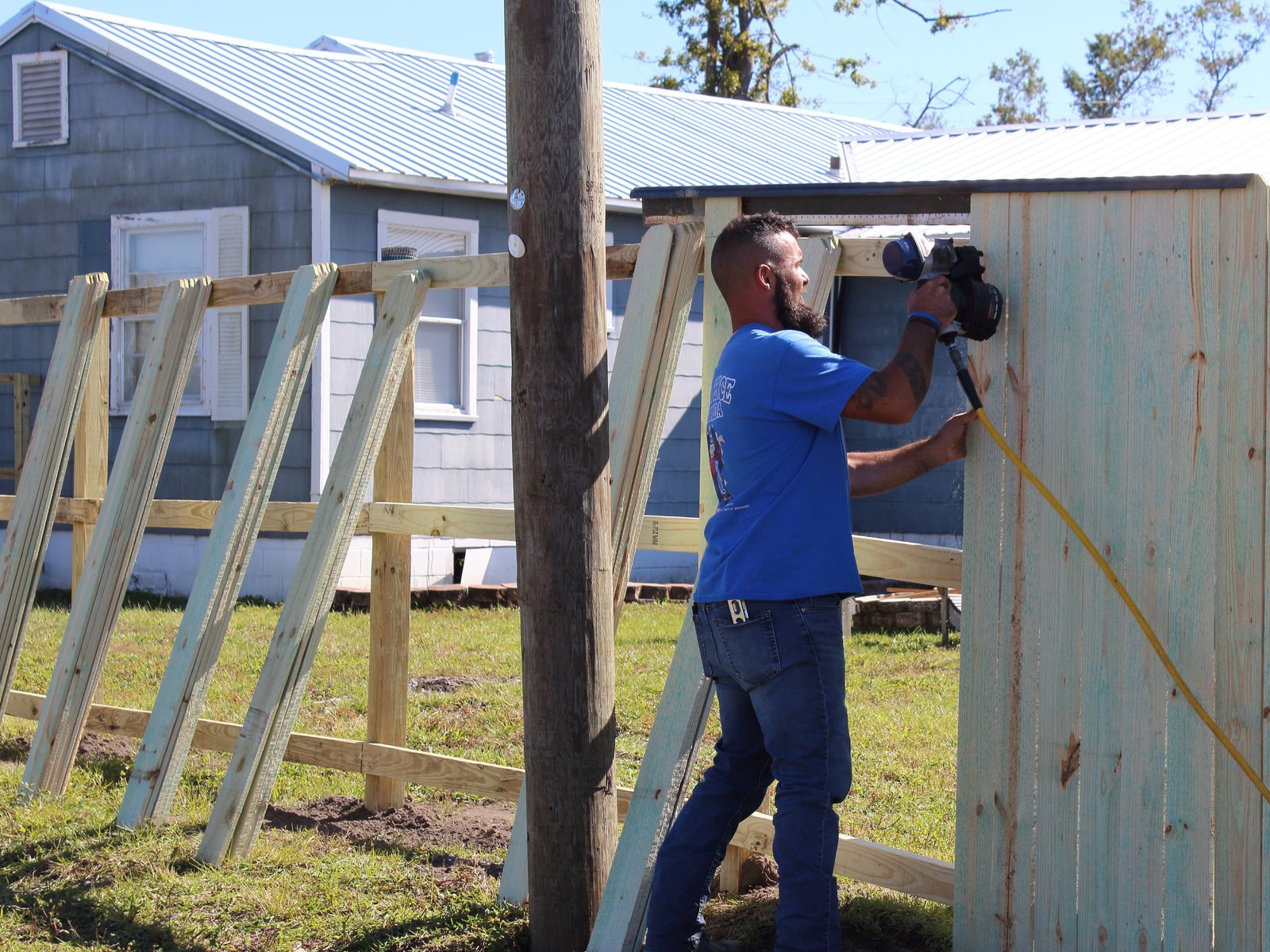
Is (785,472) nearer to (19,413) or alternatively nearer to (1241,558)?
(1241,558)

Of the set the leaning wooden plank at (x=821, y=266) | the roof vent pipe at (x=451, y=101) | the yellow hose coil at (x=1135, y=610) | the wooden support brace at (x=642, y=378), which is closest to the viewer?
the yellow hose coil at (x=1135, y=610)

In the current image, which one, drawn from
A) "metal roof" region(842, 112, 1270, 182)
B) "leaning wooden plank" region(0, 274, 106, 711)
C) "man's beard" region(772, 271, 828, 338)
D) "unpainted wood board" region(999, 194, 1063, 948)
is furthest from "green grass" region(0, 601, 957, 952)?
"metal roof" region(842, 112, 1270, 182)

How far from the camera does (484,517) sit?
5.16 meters

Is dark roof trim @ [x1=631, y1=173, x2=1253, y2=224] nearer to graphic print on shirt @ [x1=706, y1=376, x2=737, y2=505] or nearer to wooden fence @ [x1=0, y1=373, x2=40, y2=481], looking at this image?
graphic print on shirt @ [x1=706, y1=376, x2=737, y2=505]

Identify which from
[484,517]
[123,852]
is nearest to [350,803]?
[123,852]

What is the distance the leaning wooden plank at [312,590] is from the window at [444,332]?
670 cm

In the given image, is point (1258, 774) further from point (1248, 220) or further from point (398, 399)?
point (398, 399)

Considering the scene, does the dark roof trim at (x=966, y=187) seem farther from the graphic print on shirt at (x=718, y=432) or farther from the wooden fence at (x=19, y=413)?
the wooden fence at (x=19, y=413)

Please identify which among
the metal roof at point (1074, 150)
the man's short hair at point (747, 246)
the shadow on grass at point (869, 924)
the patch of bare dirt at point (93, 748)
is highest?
the metal roof at point (1074, 150)

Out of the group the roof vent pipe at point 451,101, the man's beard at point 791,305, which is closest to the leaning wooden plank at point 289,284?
the man's beard at point 791,305

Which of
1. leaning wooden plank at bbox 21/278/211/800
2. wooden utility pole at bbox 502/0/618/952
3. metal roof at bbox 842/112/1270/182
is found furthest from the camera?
metal roof at bbox 842/112/1270/182

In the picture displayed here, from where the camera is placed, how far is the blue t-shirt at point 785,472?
11.6 feet

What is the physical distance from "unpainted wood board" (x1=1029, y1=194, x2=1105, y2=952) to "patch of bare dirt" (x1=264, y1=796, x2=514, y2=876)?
223 centimetres

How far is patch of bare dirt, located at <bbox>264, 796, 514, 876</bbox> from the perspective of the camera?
5.45 meters
